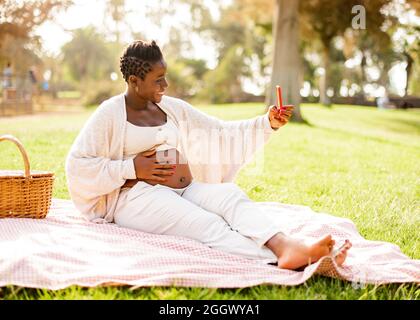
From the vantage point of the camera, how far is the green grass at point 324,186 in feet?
9.22

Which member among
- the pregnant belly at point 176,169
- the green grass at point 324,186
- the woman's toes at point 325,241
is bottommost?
the green grass at point 324,186

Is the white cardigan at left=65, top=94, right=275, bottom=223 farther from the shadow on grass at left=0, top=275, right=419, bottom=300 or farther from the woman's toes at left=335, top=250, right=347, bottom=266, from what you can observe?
the woman's toes at left=335, top=250, right=347, bottom=266

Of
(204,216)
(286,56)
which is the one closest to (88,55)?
(286,56)

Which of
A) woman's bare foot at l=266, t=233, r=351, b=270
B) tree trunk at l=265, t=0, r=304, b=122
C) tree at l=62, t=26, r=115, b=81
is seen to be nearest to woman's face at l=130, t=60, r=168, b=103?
woman's bare foot at l=266, t=233, r=351, b=270

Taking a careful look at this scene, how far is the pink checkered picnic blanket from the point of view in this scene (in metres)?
2.87

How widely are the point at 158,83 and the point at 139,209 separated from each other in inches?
34.5

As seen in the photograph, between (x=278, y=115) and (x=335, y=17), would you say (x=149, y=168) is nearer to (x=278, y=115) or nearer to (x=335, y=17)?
(x=278, y=115)

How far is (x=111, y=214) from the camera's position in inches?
154

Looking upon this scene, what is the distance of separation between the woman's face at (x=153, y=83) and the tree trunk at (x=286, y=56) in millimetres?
13774

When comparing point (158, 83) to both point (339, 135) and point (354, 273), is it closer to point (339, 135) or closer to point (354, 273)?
point (354, 273)

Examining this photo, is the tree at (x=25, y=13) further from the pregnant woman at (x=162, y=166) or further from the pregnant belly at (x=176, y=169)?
the pregnant belly at (x=176, y=169)

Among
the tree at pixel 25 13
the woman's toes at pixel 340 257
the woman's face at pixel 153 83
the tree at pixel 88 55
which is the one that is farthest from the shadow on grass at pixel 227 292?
the tree at pixel 88 55

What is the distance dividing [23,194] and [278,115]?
1952mm

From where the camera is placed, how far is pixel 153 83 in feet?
12.4
